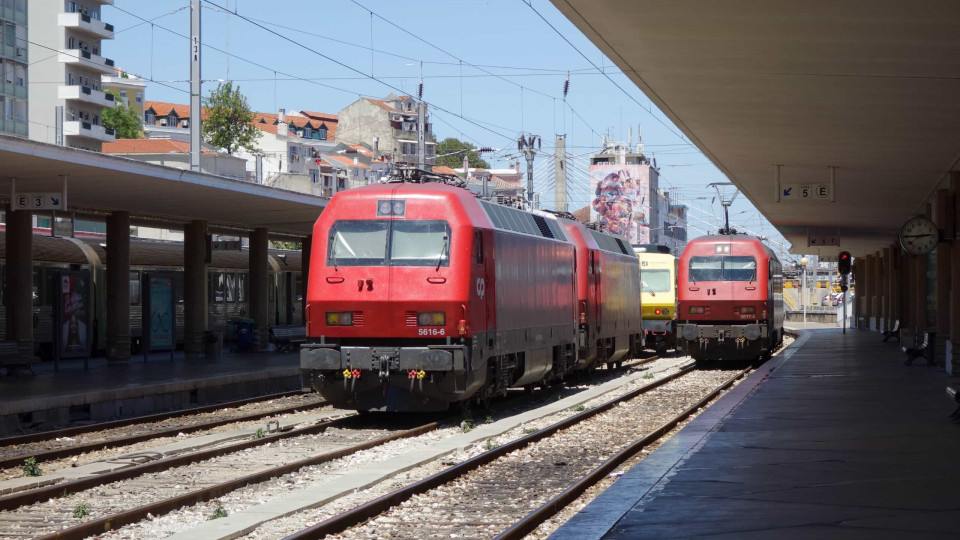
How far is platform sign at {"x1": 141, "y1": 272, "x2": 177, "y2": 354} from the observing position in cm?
2553

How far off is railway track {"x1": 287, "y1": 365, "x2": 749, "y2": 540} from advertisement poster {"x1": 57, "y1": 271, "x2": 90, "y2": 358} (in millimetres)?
11785

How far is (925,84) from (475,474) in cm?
724

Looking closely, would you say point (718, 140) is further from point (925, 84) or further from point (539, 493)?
point (539, 493)

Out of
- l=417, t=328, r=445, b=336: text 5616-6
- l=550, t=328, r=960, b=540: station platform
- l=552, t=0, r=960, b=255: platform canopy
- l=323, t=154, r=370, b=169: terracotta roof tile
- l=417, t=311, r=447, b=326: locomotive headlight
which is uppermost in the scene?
l=323, t=154, r=370, b=169: terracotta roof tile

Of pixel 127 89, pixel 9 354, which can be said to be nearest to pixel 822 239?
pixel 9 354

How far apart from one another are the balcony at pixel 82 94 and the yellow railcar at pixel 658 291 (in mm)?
55899

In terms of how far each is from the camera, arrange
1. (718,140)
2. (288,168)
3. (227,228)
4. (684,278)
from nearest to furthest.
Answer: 1. (718,140)
2. (684,278)
3. (227,228)
4. (288,168)

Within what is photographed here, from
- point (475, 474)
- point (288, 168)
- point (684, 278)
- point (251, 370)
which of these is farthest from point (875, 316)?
point (288, 168)

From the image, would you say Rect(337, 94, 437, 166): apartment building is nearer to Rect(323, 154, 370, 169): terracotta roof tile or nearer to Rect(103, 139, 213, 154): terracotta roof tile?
Rect(323, 154, 370, 169): terracotta roof tile

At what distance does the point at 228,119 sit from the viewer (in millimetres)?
94938

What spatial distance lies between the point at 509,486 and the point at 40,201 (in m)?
13.7

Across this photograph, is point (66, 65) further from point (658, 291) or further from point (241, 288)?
point (658, 291)

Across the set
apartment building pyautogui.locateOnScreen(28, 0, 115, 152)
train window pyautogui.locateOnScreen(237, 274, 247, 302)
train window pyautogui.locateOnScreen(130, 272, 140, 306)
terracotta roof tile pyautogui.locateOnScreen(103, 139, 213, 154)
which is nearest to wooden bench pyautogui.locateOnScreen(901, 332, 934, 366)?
train window pyautogui.locateOnScreen(130, 272, 140, 306)

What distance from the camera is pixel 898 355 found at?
33.4m
